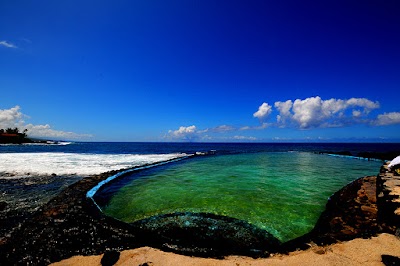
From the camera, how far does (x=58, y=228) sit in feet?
20.9

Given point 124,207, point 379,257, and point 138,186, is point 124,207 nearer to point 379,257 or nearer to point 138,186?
point 138,186

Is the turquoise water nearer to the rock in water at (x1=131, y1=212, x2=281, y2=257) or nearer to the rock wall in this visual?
the rock in water at (x1=131, y1=212, x2=281, y2=257)

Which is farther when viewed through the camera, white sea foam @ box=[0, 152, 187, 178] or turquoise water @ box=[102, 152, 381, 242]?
white sea foam @ box=[0, 152, 187, 178]

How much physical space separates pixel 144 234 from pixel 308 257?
4389 mm

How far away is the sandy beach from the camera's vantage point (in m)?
4.19

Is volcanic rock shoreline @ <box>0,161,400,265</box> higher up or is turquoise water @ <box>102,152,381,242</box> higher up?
volcanic rock shoreline @ <box>0,161,400,265</box>

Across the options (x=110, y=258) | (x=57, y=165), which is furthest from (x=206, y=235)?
(x=57, y=165)

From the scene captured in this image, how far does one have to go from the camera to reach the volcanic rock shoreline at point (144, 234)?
5.05 metres

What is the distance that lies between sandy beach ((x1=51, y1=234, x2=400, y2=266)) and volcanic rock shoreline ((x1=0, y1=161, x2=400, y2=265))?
0.29 m

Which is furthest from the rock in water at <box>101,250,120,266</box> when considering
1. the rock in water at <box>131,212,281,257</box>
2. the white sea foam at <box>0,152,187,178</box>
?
the white sea foam at <box>0,152,187,178</box>

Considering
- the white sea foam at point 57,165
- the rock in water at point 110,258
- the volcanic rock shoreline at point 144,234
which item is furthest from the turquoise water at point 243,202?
the white sea foam at point 57,165

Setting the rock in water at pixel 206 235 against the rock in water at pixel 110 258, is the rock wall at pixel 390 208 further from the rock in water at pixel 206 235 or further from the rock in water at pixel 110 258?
the rock in water at pixel 110 258

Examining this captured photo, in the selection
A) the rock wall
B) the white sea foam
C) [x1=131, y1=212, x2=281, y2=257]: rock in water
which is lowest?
the white sea foam

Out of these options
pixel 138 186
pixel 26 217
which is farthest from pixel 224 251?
pixel 138 186
